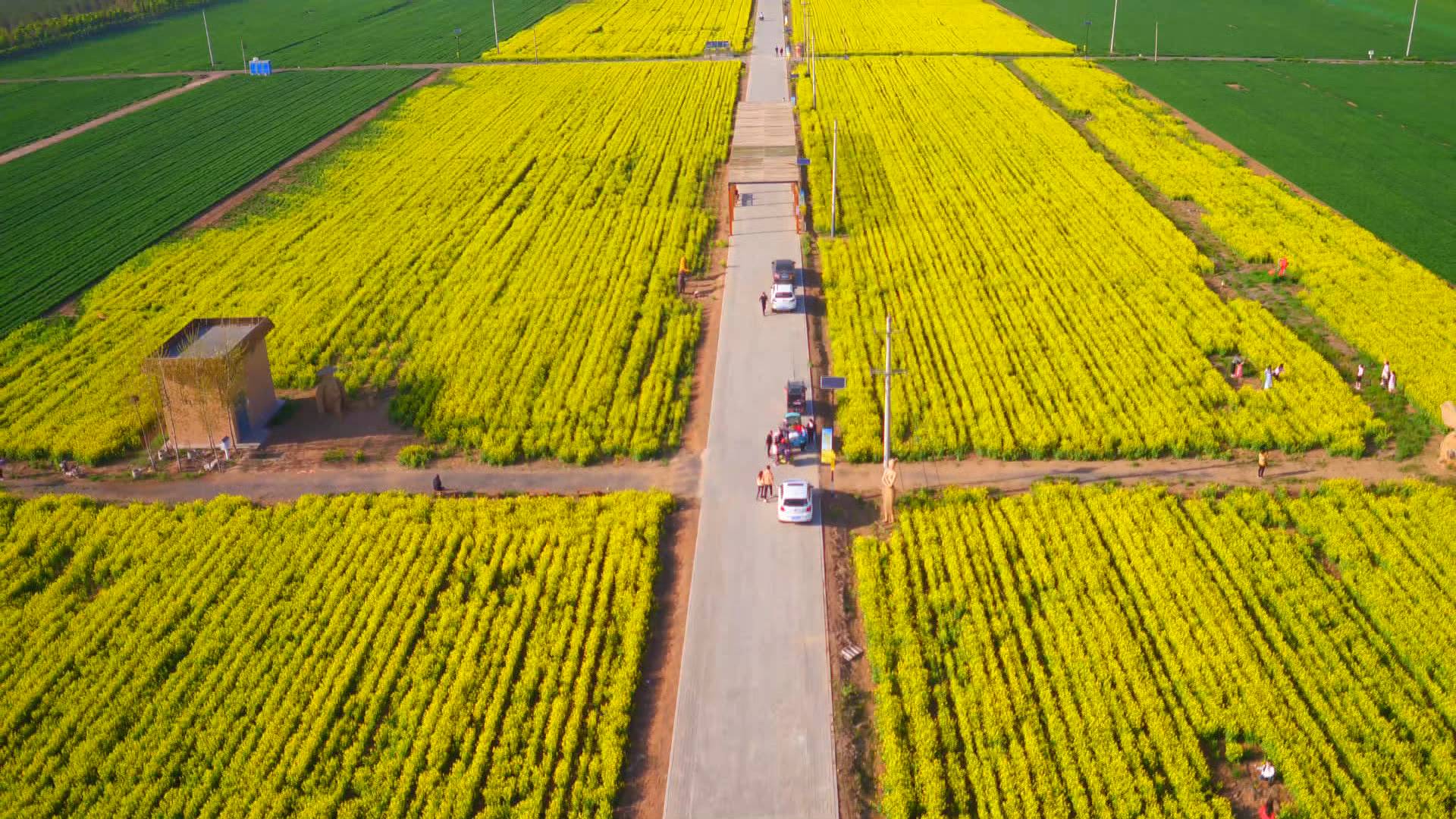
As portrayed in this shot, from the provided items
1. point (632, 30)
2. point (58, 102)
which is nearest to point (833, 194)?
point (58, 102)

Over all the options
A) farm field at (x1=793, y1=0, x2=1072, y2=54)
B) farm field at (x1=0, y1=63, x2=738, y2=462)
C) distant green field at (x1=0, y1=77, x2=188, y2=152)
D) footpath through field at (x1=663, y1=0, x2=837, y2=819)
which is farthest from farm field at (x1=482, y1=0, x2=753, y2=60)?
footpath through field at (x1=663, y1=0, x2=837, y2=819)

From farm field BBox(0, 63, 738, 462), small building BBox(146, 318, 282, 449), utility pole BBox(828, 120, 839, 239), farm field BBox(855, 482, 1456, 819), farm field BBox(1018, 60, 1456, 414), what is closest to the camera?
farm field BBox(855, 482, 1456, 819)

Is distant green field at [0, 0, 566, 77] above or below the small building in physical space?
above

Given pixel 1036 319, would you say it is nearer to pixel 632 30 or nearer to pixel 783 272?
pixel 783 272

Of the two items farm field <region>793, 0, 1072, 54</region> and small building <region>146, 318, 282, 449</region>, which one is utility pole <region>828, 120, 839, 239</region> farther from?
farm field <region>793, 0, 1072, 54</region>

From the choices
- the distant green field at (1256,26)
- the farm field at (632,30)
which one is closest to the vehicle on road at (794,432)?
the farm field at (632,30)

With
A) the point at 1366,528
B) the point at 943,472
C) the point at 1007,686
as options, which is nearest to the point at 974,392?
the point at 943,472
